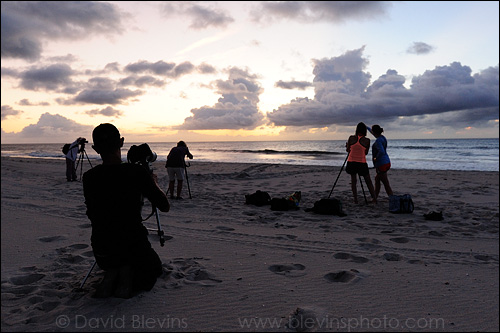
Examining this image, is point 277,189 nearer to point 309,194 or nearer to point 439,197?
point 309,194

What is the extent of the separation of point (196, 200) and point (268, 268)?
215 inches

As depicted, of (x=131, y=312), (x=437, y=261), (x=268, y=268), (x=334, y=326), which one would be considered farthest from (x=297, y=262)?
(x=131, y=312)

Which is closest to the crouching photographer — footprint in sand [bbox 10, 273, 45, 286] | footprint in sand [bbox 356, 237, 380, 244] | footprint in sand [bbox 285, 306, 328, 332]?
footprint in sand [bbox 10, 273, 45, 286]

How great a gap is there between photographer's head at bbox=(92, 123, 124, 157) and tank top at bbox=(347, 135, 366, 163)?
6299 millimetres

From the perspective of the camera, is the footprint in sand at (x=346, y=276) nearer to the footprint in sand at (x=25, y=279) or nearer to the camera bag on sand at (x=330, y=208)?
the footprint in sand at (x=25, y=279)

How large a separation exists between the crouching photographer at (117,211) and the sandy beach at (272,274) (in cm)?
19

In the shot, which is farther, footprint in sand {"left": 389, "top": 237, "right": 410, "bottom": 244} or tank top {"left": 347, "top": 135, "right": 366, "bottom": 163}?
tank top {"left": 347, "top": 135, "right": 366, "bottom": 163}

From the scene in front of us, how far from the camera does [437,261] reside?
4297 mm

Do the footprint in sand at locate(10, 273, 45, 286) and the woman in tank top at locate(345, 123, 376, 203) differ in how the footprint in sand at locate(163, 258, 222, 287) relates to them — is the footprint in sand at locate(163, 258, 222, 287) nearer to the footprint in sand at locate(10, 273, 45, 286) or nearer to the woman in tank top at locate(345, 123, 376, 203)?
the footprint in sand at locate(10, 273, 45, 286)

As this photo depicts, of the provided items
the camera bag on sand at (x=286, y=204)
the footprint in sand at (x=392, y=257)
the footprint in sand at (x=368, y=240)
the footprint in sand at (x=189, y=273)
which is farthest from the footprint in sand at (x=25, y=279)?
the camera bag on sand at (x=286, y=204)

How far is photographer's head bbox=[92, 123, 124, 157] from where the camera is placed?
2.82 meters

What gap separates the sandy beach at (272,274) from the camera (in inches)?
108

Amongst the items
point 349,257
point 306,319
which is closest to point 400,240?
point 349,257

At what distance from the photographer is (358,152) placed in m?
7.91
